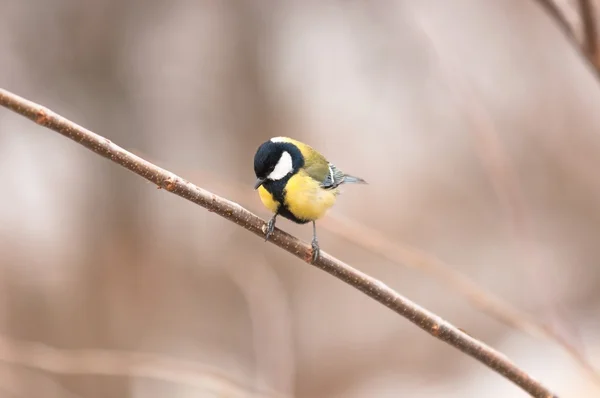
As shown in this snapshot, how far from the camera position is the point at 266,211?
1.72 m

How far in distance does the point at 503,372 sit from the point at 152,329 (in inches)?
67.7

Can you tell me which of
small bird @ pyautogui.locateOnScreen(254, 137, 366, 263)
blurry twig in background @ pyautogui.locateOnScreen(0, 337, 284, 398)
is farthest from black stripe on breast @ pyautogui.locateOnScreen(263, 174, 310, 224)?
blurry twig in background @ pyautogui.locateOnScreen(0, 337, 284, 398)

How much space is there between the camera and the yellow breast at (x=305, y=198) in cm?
86

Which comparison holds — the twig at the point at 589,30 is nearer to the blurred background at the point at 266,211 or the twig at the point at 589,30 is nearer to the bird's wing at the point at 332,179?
the bird's wing at the point at 332,179

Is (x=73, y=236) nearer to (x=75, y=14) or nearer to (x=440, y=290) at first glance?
(x=75, y=14)

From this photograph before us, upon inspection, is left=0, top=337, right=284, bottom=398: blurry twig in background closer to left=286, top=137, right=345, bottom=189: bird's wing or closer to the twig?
left=286, top=137, right=345, bottom=189: bird's wing

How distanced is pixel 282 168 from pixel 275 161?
2 centimetres

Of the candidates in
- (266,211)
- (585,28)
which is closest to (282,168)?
(585,28)

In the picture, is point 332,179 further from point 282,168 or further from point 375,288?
point 375,288

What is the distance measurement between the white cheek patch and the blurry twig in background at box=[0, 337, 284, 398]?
0.33 m

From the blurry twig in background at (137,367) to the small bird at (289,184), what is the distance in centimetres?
30

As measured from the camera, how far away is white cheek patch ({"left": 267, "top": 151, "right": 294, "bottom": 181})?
0.85 meters

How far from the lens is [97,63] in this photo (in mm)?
1983

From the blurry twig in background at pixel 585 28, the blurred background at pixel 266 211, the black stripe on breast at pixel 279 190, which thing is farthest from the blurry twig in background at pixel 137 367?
the blurry twig in background at pixel 585 28
